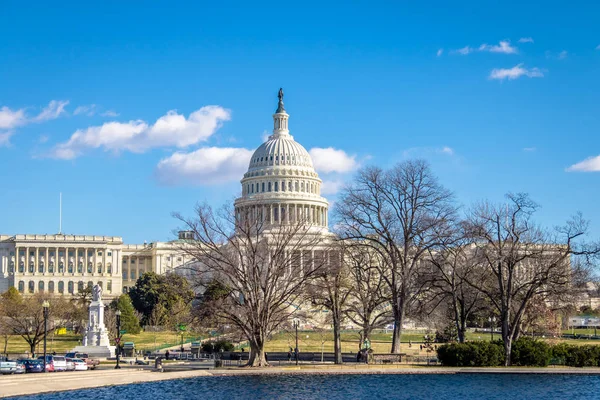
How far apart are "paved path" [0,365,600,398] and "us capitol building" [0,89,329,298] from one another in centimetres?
10064

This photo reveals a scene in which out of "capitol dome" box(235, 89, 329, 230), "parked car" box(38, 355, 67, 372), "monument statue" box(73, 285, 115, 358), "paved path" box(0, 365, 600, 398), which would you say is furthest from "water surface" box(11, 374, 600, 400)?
"capitol dome" box(235, 89, 329, 230)

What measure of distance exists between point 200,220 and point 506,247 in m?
19.6

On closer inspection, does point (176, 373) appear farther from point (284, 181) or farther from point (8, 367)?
point (284, 181)

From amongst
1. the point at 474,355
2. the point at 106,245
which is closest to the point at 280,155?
the point at 106,245

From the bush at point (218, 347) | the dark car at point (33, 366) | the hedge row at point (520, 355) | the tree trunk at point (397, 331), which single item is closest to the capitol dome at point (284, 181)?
the bush at point (218, 347)

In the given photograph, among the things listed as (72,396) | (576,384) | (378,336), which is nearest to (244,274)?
(72,396)

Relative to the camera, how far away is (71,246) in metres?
162

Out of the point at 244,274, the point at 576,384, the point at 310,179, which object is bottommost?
the point at 576,384

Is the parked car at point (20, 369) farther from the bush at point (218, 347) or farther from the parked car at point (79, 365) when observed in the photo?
the bush at point (218, 347)

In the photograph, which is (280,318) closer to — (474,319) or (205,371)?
(205,371)

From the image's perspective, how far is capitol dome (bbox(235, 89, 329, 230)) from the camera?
157 metres

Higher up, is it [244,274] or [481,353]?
[244,274]

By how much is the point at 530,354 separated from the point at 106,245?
386ft

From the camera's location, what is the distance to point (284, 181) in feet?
524
